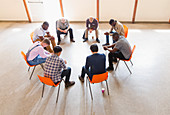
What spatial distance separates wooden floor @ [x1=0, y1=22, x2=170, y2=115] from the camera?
2.57 m

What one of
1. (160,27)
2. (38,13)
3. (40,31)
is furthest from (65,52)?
(160,27)

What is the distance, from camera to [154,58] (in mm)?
3842

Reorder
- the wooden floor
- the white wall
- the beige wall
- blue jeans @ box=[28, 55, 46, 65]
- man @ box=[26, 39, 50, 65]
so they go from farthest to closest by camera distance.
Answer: the white wall → the beige wall → blue jeans @ box=[28, 55, 46, 65] → man @ box=[26, 39, 50, 65] → the wooden floor

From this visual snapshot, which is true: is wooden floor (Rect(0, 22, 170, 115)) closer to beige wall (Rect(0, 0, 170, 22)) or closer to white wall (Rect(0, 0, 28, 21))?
beige wall (Rect(0, 0, 170, 22))

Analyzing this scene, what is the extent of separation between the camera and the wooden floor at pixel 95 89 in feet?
8.42

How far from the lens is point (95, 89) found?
2.96m

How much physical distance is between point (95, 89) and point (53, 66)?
113 cm

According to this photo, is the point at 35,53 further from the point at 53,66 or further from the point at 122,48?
the point at 122,48

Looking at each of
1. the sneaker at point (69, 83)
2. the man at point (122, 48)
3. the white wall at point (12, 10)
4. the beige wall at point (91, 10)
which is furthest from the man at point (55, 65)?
the white wall at point (12, 10)

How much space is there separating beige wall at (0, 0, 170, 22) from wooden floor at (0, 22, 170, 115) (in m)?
1.91

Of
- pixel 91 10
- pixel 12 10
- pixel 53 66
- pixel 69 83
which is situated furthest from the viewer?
pixel 12 10

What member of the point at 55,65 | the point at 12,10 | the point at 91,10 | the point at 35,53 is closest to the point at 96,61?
the point at 55,65

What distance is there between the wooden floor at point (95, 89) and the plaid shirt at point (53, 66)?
0.60 m

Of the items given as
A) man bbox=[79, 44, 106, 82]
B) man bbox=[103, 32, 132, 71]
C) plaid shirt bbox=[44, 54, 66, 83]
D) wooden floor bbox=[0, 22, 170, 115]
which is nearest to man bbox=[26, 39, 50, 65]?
wooden floor bbox=[0, 22, 170, 115]
